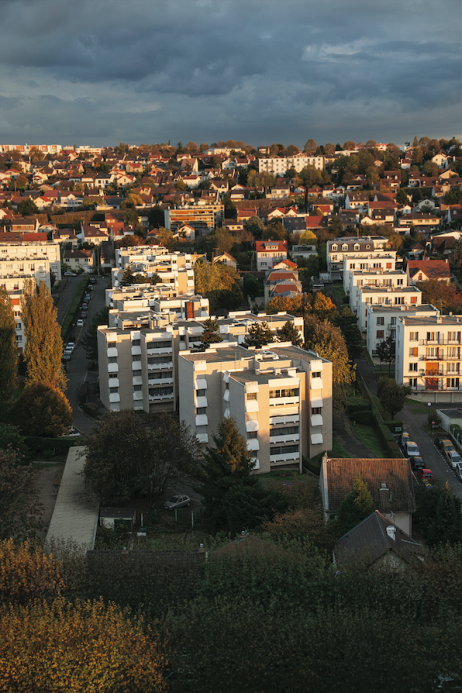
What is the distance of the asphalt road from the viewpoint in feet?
133

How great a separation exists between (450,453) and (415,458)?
197cm

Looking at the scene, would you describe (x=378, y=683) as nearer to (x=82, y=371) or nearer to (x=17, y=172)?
(x=82, y=371)

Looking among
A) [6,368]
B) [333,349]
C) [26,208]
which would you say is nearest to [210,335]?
[333,349]

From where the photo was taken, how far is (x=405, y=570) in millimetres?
18484

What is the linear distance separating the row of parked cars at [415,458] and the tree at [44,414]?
17.1 m

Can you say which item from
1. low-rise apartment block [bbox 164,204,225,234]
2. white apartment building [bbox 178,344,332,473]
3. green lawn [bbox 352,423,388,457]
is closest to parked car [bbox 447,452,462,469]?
green lawn [bbox 352,423,388,457]

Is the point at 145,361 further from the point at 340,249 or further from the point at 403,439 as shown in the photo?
the point at 340,249

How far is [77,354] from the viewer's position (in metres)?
54.0

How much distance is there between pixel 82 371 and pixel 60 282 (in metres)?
28.0

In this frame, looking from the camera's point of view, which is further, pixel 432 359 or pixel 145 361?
pixel 432 359

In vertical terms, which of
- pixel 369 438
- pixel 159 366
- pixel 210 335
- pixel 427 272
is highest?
pixel 427 272

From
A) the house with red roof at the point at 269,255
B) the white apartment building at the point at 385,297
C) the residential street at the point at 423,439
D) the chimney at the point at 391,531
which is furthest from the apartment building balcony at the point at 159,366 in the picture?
the house with red roof at the point at 269,255

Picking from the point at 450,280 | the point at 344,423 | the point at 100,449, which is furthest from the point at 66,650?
the point at 450,280

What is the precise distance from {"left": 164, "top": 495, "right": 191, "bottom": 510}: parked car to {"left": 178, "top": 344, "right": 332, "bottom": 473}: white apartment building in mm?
3774
